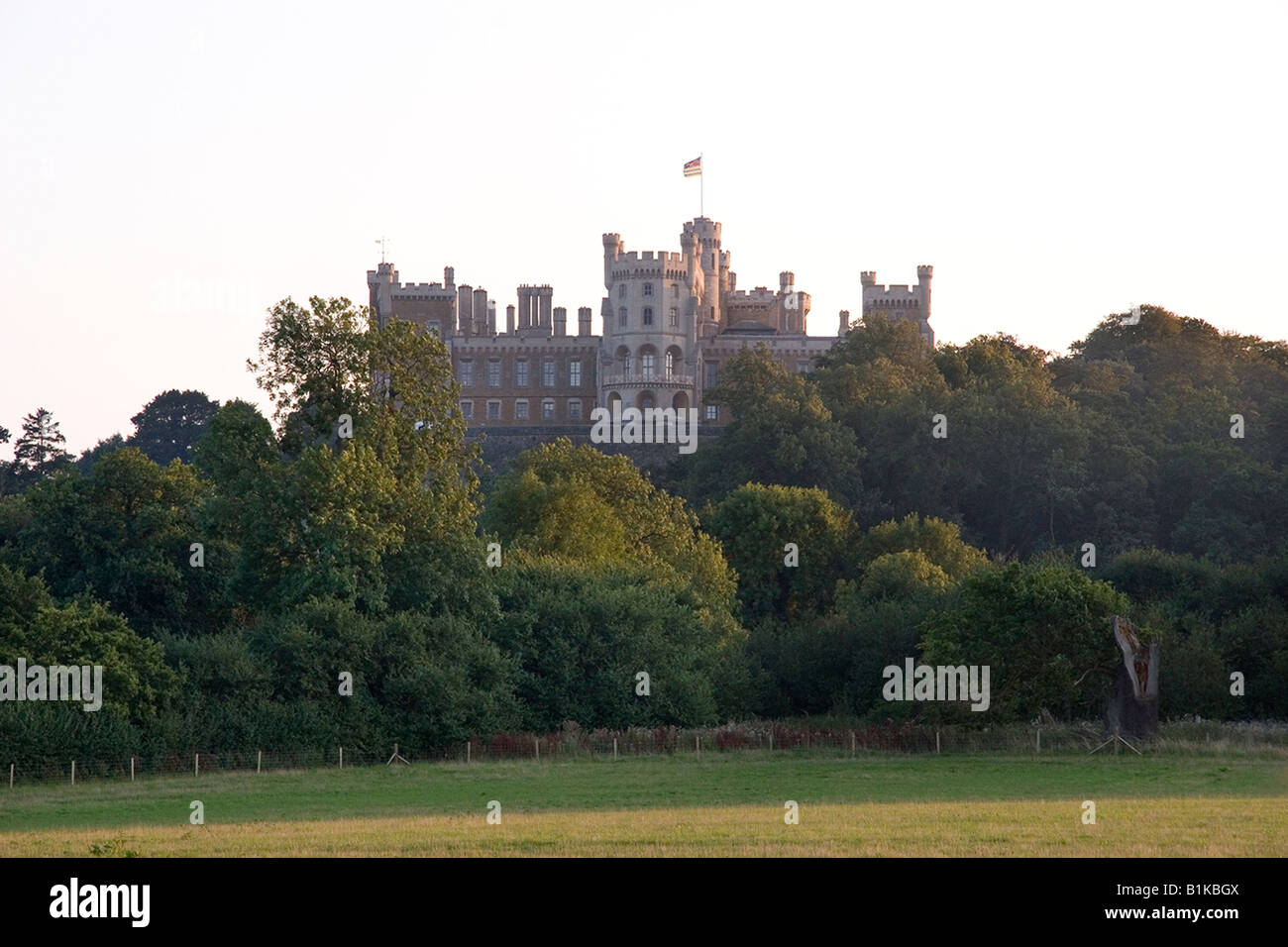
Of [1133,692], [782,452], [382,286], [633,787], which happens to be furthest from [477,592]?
[382,286]

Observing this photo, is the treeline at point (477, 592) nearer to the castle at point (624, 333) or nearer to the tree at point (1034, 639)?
the tree at point (1034, 639)

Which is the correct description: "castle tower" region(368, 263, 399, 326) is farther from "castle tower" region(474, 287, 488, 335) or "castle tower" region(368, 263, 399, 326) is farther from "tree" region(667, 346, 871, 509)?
"tree" region(667, 346, 871, 509)

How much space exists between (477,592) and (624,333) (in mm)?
80032

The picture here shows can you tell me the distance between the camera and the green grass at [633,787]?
115 feet

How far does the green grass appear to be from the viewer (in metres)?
35.1

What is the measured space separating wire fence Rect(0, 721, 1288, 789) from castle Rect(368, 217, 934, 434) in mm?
80950

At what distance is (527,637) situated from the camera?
54.8m

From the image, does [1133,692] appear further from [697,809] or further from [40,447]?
[40,447]

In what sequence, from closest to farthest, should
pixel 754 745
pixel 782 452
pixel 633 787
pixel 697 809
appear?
pixel 697 809, pixel 633 787, pixel 754 745, pixel 782 452

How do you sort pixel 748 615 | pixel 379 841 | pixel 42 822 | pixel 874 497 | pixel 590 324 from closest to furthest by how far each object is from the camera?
1. pixel 379 841
2. pixel 42 822
3. pixel 748 615
4. pixel 874 497
5. pixel 590 324

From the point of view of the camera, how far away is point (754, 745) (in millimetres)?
49812
